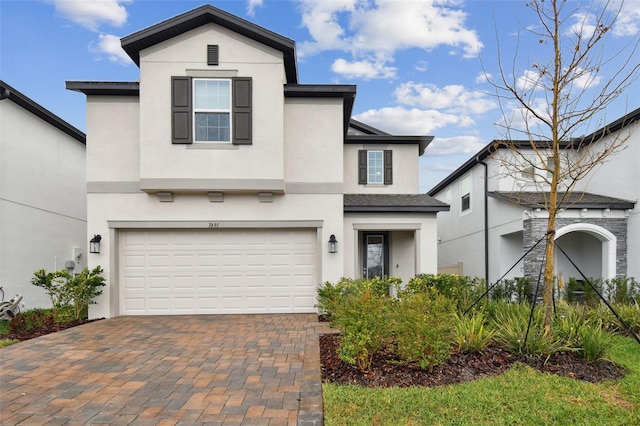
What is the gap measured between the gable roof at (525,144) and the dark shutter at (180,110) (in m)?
7.01

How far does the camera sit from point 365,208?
11.2 metres

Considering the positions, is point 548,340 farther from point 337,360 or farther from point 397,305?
point 337,360

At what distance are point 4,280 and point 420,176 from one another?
12784mm

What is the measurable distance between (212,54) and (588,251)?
13835 mm

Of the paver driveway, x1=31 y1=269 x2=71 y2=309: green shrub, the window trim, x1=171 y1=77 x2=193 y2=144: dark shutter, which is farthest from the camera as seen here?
the window trim

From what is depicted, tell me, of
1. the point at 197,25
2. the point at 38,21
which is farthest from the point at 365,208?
the point at 38,21

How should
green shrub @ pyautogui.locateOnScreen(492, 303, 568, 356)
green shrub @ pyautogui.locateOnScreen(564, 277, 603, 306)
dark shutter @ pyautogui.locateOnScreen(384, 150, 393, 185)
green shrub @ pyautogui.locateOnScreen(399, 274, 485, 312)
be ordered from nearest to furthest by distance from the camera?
green shrub @ pyautogui.locateOnScreen(492, 303, 568, 356) → green shrub @ pyautogui.locateOnScreen(399, 274, 485, 312) → green shrub @ pyautogui.locateOnScreen(564, 277, 603, 306) → dark shutter @ pyautogui.locateOnScreen(384, 150, 393, 185)

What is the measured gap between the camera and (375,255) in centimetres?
1338

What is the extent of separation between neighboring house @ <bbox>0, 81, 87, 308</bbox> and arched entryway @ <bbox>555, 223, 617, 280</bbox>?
15859 millimetres

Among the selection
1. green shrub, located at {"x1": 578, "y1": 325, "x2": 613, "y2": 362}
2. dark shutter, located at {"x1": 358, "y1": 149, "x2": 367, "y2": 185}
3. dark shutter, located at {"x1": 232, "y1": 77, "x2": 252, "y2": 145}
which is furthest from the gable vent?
green shrub, located at {"x1": 578, "y1": 325, "x2": 613, "y2": 362}

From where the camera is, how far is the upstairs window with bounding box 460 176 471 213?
16.4m

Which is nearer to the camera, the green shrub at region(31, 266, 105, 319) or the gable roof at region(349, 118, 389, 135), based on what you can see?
the green shrub at region(31, 266, 105, 319)

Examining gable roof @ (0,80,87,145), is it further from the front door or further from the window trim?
the window trim

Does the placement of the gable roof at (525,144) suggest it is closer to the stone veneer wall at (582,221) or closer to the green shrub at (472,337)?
the stone veneer wall at (582,221)
